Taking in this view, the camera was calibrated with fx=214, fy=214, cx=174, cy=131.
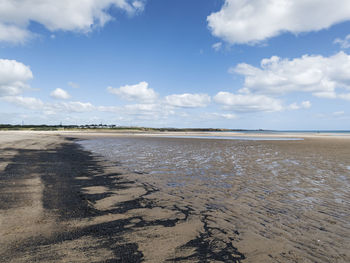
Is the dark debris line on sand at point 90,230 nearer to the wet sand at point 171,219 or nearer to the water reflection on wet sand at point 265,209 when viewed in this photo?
the wet sand at point 171,219

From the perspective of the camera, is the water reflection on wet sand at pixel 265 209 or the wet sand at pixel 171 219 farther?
the water reflection on wet sand at pixel 265 209

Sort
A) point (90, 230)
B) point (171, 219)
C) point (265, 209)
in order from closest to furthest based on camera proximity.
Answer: point (90, 230), point (171, 219), point (265, 209)

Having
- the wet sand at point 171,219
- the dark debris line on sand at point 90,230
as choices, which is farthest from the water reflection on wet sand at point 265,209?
the dark debris line on sand at point 90,230

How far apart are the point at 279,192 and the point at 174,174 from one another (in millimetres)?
5151

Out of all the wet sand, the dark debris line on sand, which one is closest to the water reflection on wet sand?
the wet sand

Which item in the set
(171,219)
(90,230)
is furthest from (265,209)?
(90,230)

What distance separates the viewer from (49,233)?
181 inches

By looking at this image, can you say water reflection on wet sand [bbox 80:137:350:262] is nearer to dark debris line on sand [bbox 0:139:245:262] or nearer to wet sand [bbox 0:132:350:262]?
wet sand [bbox 0:132:350:262]

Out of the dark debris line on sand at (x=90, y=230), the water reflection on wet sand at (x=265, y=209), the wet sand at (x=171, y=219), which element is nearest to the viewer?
the dark debris line on sand at (x=90, y=230)

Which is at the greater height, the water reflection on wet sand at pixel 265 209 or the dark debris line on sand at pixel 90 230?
the dark debris line on sand at pixel 90 230

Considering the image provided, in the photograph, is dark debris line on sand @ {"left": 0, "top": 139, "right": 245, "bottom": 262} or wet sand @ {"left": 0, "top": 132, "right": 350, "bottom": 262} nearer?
dark debris line on sand @ {"left": 0, "top": 139, "right": 245, "bottom": 262}

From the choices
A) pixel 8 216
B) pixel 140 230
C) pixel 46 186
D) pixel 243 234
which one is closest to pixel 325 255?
pixel 243 234

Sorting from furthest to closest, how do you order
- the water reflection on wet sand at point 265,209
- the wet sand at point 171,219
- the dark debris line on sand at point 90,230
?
the water reflection on wet sand at point 265,209 < the wet sand at point 171,219 < the dark debris line on sand at point 90,230

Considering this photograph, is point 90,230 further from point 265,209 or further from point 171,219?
point 265,209
